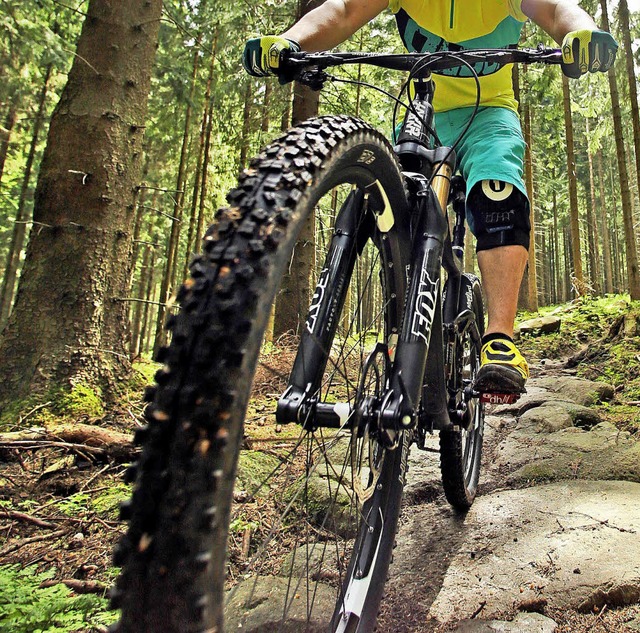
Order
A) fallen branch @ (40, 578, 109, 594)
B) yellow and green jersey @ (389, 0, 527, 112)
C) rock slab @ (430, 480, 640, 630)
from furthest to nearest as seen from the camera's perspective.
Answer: yellow and green jersey @ (389, 0, 527, 112) < fallen branch @ (40, 578, 109, 594) < rock slab @ (430, 480, 640, 630)

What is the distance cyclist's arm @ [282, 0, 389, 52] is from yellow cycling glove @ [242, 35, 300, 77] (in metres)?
0.23

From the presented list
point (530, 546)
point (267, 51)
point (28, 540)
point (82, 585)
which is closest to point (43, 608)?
point (82, 585)

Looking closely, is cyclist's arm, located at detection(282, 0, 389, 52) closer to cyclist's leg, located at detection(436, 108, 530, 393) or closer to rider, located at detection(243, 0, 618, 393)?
rider, located at detection(243, 0, 618, 393)

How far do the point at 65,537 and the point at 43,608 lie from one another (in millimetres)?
626

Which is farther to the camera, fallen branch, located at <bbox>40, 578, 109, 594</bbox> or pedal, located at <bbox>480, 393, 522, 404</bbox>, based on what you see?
pedal, located at <bbox>480, 393, 522, 404</bbox>

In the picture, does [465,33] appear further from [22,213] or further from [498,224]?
[22,213]

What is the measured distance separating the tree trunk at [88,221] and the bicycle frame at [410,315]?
2.86 meters

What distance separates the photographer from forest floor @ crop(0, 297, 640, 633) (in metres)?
1.73

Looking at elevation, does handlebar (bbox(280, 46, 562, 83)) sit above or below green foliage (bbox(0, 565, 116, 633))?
above

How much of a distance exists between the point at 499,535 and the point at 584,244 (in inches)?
1758

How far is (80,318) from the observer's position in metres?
3.91

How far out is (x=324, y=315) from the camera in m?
1.43

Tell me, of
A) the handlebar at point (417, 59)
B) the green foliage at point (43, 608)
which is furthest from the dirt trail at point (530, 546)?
the handlebar at point (417, 59)

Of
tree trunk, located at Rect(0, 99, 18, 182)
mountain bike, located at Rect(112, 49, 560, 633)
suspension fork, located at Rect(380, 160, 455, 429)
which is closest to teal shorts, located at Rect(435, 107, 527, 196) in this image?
mountain bike, located at Rect(112, 49, 560, 633)
